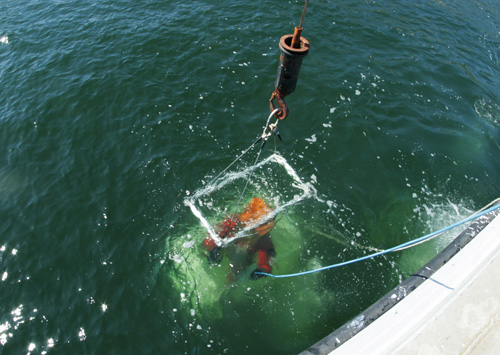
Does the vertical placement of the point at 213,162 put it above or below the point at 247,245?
above

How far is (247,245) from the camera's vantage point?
28.7 ft

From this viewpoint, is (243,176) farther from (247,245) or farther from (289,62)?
(289,62)

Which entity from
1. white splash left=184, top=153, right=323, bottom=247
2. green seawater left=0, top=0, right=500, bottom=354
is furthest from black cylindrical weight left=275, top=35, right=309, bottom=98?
green seawater left=0, top=0, right=500, bottom=354

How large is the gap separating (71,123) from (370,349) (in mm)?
12331

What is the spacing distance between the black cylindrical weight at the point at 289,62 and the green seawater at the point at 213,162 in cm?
509

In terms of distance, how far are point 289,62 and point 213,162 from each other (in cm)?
611

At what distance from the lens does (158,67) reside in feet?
44.8

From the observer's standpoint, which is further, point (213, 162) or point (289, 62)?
point (213, 162)

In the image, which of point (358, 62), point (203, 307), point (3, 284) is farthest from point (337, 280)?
point (358, 62)

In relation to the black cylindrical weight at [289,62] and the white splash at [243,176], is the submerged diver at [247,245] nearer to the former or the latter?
the white splash at [243,176]

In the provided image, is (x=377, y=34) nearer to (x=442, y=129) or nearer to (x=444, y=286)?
(x=442, y=129)

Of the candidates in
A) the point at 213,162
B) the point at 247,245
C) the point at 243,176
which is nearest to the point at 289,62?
the point at 247,245

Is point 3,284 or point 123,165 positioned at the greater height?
point 123,165

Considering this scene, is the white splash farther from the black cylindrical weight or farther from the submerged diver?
the black cylindrical weight
